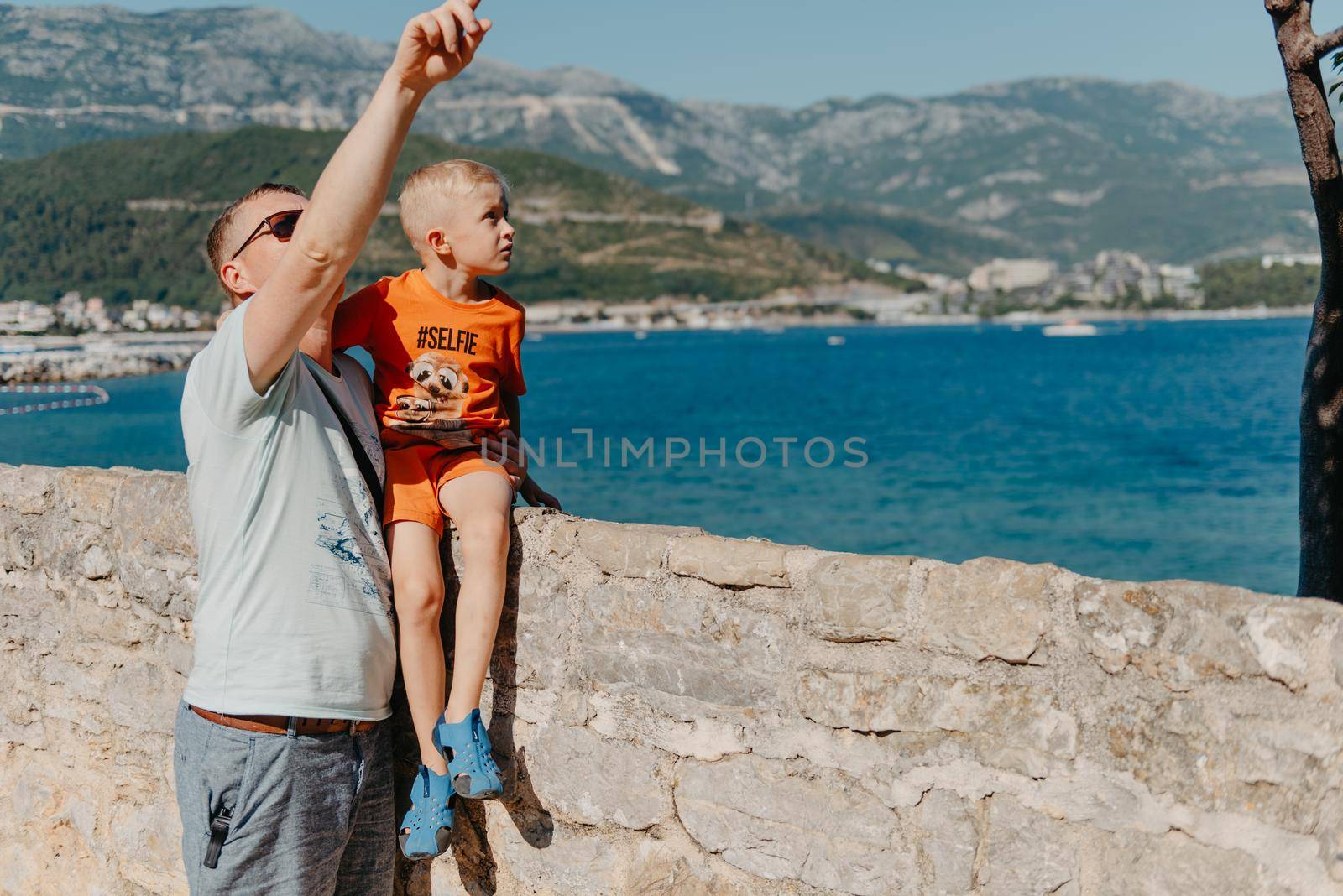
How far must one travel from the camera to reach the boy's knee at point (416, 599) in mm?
2195

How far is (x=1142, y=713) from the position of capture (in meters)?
1.86

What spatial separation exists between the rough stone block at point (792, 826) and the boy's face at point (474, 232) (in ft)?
3.95

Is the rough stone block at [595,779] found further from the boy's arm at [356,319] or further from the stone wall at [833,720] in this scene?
the boy's arm at [356,319]

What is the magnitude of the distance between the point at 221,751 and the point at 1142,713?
168cm

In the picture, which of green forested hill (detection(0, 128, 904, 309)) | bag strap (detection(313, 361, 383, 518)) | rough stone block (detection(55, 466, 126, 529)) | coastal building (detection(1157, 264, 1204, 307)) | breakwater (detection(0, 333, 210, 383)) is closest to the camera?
bag strap (detection(313, 361, 383, 518))

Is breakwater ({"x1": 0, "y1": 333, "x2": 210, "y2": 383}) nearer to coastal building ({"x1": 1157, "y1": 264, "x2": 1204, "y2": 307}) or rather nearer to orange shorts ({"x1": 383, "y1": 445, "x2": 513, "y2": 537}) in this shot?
orange shorts ({"x1": 383, "y1": 445, "x2": 513, "y2": 537})

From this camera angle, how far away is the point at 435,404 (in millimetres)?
2369

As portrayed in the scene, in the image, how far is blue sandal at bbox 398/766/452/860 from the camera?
2.13 meters

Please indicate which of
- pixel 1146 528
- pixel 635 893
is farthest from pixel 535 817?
pixel 1146 528

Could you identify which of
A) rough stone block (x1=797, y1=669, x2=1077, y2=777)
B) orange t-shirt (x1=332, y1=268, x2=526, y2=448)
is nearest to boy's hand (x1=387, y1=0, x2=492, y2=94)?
orange t-shirt (x1=332, y1=268, x2=526, y2=448)

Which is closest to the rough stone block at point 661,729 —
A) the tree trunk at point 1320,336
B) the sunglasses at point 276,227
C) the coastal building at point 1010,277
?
the sunglasses at point 276,227

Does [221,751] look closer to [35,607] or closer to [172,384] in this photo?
[35,607]

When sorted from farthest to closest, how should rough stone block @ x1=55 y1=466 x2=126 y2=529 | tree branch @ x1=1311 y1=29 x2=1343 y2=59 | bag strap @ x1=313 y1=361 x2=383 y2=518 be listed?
→ tree branch @ x1=1311 y1=29 x2=1343 y2=59 → rough stone block @ x1=55 y1=466 x2=126 y2=529 → bag strap @ x1=313 y1=361 x2=383 y2=518

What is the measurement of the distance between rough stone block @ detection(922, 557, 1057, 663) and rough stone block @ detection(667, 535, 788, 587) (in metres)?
0.31
